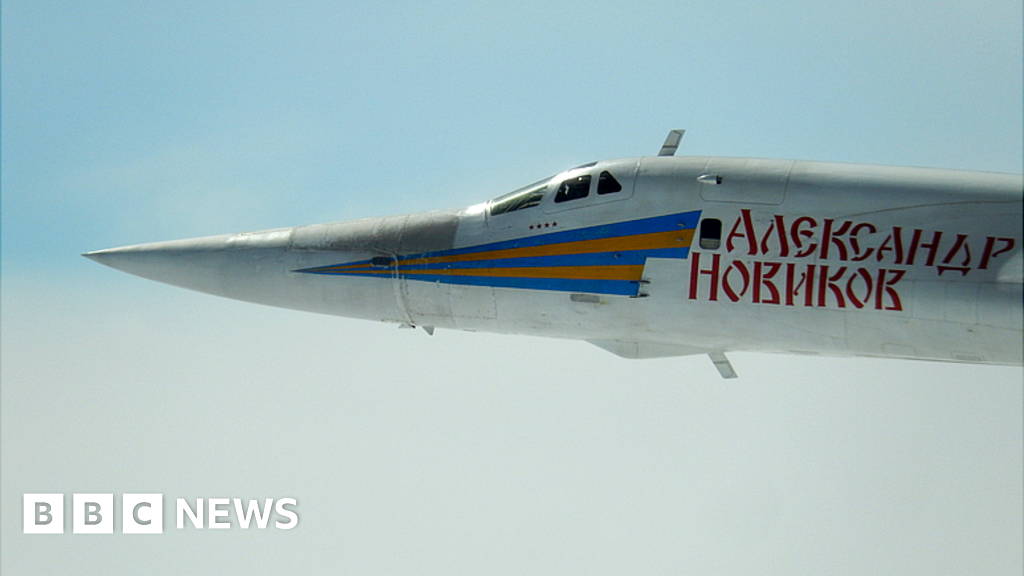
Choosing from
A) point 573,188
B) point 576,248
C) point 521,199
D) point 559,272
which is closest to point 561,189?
point 573,188

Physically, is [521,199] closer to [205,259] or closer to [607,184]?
[607,184]

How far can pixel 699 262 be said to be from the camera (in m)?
13.7

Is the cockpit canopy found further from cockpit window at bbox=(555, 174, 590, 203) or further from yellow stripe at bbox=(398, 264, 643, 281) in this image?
yellow stripe at bbox=(398, 264, 643, 281)

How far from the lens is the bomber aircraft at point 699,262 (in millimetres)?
12602

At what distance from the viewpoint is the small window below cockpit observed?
44.7 feet

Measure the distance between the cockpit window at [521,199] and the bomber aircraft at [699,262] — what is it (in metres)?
0.03

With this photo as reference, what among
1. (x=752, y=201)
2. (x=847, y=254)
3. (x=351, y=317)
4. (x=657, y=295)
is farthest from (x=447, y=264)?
(x=847, y=254)

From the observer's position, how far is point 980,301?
12336mm

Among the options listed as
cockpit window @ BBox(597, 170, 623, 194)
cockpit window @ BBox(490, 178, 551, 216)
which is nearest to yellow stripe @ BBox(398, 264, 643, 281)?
cockpit window @ BBox(490, 178, 551, 216)

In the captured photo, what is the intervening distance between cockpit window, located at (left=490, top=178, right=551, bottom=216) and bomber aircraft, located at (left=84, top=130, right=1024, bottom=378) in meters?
0.03

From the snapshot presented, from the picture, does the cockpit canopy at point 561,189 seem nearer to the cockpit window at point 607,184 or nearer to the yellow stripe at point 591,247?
the cockpit window at point 607,184

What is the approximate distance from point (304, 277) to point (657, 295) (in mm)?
6016

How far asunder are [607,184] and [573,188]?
57 centimetres

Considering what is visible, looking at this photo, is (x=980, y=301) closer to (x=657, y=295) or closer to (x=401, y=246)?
(x=657, y=295)
